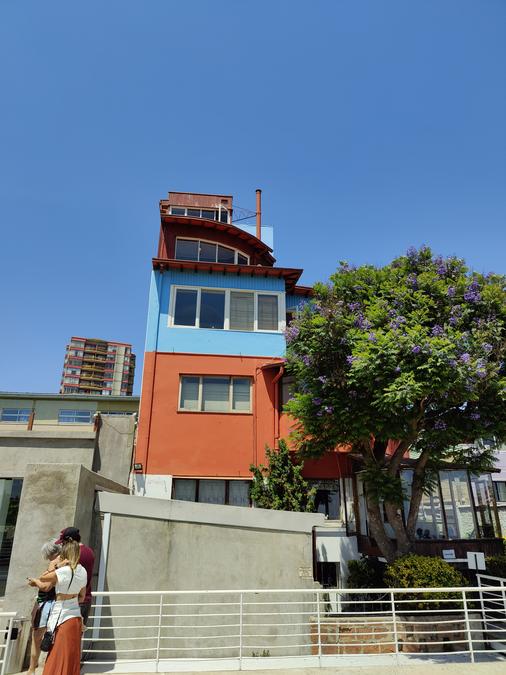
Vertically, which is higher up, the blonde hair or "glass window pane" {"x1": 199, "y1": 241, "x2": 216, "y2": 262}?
"glass window pane" {"x1": 199, "y1": 241, "x2": 216, "y2": 262}

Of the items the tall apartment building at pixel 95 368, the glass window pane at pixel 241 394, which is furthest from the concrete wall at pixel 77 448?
the tall apartment building at pixel 95 368

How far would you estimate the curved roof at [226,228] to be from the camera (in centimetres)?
1792

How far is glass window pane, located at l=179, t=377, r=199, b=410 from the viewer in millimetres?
15383

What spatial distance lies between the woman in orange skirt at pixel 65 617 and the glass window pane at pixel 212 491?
965 cm

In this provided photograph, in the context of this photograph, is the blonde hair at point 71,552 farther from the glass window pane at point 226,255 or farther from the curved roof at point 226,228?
the curved roof at point 226,228

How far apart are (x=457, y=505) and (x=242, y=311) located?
373 inches

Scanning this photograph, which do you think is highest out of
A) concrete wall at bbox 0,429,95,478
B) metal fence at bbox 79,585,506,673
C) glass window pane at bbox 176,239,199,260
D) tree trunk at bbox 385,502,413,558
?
glass window pane at bbox 176,239,199,260

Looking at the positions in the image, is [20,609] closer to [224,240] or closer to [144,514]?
[144,514]

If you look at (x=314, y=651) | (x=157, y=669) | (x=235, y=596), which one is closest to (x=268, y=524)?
(x=235, y=596)

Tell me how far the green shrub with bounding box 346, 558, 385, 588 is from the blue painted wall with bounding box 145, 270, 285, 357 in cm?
698

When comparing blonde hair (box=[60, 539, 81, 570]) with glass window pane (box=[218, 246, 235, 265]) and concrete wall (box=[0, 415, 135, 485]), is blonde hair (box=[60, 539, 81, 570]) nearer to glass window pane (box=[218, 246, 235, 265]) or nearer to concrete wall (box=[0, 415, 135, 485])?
concrete wall (box=[0, 415, 135, 485])

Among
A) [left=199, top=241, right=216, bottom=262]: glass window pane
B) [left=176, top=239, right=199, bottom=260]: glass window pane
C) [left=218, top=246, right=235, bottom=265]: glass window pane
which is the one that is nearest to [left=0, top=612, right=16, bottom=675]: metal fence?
[left=176, top=239, right=199, bottom=260]: glass window pane

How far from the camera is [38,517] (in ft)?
24.8

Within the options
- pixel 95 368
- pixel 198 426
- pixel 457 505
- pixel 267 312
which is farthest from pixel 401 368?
pixel 95 368
